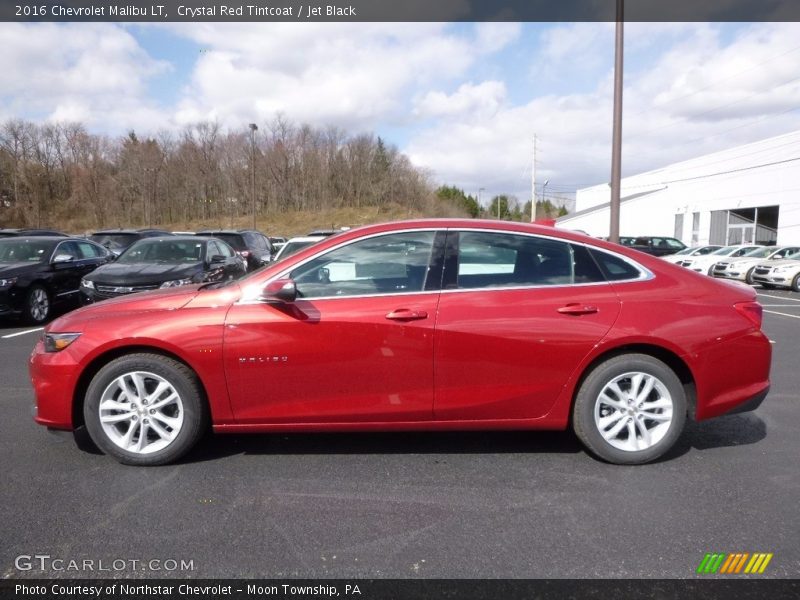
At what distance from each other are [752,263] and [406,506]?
66.8ft

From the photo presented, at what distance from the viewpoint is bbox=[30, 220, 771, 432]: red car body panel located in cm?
340

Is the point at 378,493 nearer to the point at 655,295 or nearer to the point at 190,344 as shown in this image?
the point at 190,344

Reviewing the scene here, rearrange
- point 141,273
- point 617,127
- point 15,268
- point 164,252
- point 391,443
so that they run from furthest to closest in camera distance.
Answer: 1. point 617,127
2. point 164,252
3. point 15,268
4. point 141,273
5. point 391,443

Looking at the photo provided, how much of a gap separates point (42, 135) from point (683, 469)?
74.3m

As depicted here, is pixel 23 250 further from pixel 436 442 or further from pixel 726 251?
pixel 726 251

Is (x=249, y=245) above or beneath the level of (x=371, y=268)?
beneath

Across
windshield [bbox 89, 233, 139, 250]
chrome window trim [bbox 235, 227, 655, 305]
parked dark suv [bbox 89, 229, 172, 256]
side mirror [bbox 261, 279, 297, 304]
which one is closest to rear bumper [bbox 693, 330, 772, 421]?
chrome window trim [bbox 235, 227, 655, 305]

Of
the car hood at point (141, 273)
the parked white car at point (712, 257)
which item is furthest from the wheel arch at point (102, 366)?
the parked white car at point (712, 257)

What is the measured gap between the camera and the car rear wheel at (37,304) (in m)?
9.18

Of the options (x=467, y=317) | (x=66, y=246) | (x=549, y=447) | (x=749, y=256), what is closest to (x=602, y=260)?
(x=467, y=317)

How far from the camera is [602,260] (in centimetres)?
367

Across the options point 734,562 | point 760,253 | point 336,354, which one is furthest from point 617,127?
point 760,253

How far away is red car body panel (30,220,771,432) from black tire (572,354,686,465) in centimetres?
9

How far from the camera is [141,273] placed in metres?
8.30
